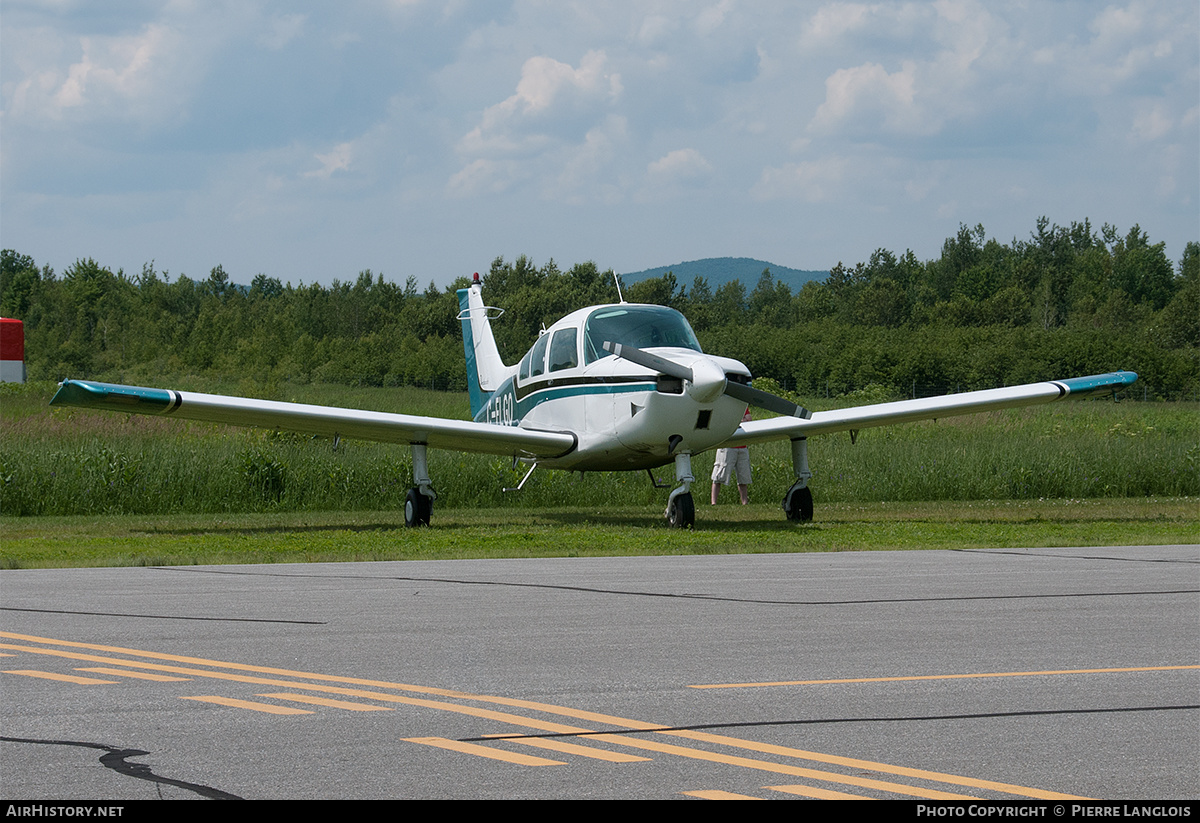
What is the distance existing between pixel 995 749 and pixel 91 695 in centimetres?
400

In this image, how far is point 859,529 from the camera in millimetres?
17703

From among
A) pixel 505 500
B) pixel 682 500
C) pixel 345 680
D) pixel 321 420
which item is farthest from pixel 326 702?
pixel 505 500

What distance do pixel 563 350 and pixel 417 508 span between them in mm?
3056

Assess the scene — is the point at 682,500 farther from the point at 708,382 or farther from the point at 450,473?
the point at 450,473

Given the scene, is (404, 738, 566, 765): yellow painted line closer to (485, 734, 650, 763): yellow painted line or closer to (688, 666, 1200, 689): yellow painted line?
(485, 734, 650, 763): yellow painted line

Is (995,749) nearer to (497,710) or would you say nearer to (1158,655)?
(497,710)

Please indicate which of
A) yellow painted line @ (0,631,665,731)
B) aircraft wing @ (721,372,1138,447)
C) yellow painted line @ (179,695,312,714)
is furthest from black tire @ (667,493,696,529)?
yellow painted line @ (179,695,312,714)

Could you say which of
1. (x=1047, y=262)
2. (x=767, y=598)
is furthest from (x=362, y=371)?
(x=1047, y=262)

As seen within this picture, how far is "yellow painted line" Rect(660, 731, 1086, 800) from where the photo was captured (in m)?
4.50

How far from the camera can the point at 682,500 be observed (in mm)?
17516

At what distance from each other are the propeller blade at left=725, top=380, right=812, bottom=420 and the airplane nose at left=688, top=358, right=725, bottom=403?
8.8 inches

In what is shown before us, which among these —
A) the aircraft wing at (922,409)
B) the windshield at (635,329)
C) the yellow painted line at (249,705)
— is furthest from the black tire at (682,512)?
the yellow painted line at (249,705)

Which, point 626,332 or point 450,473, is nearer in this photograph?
point 626,332
